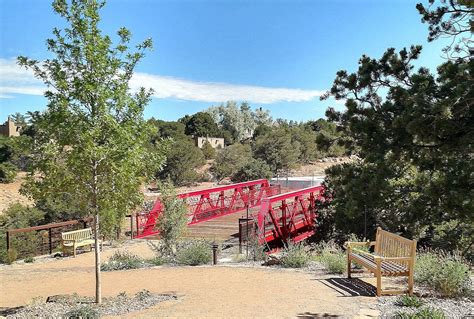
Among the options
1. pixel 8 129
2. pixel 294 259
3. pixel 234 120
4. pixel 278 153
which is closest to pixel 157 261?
pixel 294 259

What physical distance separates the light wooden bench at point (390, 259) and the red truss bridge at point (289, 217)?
7037 mm

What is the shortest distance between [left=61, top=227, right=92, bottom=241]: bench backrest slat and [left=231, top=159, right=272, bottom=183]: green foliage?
99.7ft

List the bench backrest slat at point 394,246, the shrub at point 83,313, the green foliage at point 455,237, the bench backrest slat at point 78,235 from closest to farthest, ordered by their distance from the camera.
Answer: the shrub at point 83,313
the bench backrest slat at point 394,246
the green foliage at point 455,237
the bench backrest slat at point 78,235

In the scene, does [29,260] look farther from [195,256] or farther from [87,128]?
[87,128]

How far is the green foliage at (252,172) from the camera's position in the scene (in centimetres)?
4375

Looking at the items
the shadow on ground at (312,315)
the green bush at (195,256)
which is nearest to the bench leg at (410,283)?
the shadow on ground at (312,315)

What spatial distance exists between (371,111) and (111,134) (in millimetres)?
4316

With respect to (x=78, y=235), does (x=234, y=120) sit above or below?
above

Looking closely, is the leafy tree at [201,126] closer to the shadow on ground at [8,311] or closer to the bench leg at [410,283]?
the shadow on ground at [8,311]

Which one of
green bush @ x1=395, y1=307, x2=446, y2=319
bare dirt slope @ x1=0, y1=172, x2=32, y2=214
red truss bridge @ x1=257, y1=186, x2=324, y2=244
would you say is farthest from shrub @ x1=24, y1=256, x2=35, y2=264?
bare dirt slope @ x1=0, y1=172, x2=32, y2=214

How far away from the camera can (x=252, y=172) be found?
4394 centimetres

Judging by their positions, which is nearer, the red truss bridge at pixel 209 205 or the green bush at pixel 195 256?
the green bush at pixel 195 256

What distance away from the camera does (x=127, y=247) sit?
46.6ft

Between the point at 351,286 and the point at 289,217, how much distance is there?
10.8m
